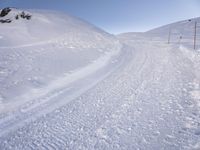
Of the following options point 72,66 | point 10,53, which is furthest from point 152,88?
point 10,53

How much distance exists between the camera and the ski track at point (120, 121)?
5.33 metres

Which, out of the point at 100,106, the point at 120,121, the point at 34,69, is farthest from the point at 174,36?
the point at 120,121

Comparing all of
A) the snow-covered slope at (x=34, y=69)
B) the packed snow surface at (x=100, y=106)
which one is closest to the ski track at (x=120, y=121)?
the packed snow surface at (x=100, y=106)

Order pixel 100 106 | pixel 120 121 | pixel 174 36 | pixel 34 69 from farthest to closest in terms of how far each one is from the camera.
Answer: pixel 174 36 → pixel 34 69 → pixel 100 106 → pixel 120 121

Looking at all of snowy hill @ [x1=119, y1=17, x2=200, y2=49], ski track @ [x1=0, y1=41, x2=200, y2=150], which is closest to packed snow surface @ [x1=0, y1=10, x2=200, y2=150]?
ski track @ [x1=0, y1=41, x2=200, y2=150]

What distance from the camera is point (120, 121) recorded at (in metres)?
6.45

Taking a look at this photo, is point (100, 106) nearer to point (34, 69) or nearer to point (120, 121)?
point (120, 121)

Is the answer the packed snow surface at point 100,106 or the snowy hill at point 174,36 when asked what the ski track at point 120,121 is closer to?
the packed snow surface at point 100,106

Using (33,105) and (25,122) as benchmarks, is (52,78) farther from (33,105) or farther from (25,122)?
(25,122)

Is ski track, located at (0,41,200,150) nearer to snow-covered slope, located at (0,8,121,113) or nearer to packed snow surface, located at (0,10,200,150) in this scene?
packed snow surface, located at (0,10,200,150)

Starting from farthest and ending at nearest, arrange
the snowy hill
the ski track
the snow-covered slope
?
the snowy hill < the snow-covered slope < the ski track

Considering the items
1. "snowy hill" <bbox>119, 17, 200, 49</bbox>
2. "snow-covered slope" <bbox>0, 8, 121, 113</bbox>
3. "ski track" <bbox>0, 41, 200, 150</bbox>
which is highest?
"snowy hill" <bbox>119, 17, 200, 49</bbox>

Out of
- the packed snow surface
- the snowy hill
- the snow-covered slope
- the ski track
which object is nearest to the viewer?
the ski track

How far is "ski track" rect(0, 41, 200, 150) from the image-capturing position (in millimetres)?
Answer: 5332
